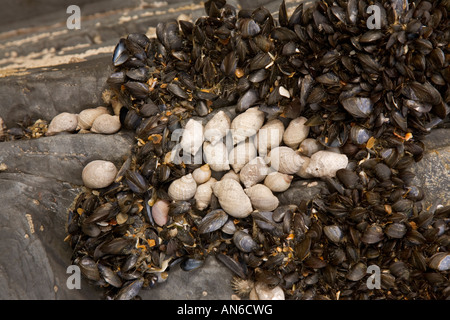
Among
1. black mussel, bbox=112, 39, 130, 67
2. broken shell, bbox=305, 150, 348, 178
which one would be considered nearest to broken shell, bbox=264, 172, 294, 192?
broken shell, bbox=305, 150, 348, 178

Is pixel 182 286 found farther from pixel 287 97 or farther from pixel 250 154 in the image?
pixel 287 97

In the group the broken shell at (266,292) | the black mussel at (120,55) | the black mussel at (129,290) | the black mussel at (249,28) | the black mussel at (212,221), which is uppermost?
the black mussel at (249,28)

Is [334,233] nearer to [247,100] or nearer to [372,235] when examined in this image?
[372,235]

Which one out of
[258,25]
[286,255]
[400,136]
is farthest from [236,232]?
[258,25]

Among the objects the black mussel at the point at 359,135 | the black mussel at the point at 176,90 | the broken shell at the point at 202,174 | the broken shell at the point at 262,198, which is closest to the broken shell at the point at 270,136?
the broken shell at the point at 262,198

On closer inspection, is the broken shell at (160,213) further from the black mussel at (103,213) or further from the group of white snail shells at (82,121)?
the group of white snail shells at (82,121)

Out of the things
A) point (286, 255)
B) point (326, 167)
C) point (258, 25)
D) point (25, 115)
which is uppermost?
point (258, 25)

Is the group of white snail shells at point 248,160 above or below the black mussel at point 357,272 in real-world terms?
above

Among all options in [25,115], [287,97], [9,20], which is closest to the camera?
[287,97]
